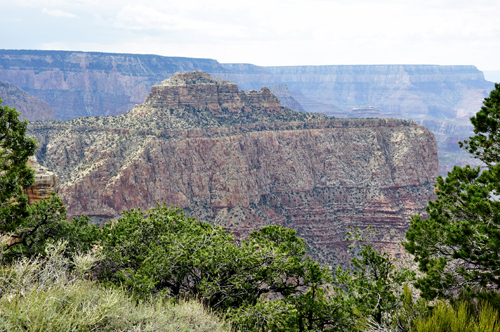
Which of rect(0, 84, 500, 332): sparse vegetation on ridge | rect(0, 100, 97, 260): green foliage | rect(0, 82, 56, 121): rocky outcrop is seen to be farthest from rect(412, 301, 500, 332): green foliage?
rect(0, 82, 56, 121): rocky outcrop

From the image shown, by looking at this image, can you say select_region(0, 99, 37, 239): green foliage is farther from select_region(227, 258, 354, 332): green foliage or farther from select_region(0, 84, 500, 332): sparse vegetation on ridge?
select_region(227, 258, 354, 332): green foliage

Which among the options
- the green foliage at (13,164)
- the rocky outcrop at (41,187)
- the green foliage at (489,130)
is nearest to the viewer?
the green foliage at (489,130)

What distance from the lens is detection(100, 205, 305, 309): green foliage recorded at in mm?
18094

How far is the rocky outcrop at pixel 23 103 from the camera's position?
166 metres

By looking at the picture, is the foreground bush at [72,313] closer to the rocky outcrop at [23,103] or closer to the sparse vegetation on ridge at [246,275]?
the sparse vegetation on ridge at [246,275]

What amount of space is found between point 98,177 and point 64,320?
7360 cm

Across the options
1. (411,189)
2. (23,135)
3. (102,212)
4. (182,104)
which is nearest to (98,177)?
(102,212)

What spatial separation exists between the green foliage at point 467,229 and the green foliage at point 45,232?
661 inches

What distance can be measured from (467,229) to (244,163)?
82.2 meters

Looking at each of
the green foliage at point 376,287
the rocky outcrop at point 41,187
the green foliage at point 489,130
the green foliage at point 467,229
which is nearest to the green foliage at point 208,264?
the green foliage at point 376,287

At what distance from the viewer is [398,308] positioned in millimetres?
15148

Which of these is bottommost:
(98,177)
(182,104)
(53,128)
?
(98,177)

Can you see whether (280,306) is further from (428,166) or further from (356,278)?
(428,166)

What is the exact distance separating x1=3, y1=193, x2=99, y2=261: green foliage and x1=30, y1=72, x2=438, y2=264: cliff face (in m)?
59.8
